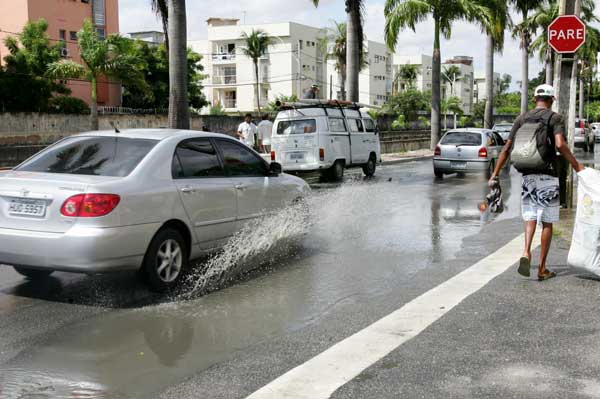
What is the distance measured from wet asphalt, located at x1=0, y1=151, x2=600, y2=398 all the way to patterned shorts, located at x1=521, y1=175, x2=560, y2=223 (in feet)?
2.18

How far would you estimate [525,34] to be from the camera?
2082 inches

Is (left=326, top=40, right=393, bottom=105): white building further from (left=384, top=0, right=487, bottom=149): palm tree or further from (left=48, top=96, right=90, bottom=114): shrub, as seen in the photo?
(left=384, top=0, right=487, bottom=149): palm tree

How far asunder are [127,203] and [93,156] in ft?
3.13

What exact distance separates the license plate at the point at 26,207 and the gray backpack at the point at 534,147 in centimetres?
435

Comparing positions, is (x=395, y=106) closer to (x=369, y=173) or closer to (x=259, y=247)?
(x=369, y=173)

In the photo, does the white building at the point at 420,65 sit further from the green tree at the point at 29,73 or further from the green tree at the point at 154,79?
the green tree at the point at 29,73

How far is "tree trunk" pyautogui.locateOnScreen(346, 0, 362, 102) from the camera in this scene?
89.5 feet

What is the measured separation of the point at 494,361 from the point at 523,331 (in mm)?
768

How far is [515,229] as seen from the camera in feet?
34.7

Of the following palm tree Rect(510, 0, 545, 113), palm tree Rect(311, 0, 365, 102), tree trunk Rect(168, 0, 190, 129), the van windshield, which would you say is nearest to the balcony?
palm tree Rect(510, 0, 545, 113)

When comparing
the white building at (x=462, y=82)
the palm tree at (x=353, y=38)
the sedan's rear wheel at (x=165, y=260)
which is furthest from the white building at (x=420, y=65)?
the sedan's rear wheel at (x=165, y=260)

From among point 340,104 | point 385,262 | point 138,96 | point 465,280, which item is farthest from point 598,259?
point 138,96

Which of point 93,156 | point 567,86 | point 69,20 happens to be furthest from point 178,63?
point 69,20

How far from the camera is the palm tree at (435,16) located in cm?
3312
